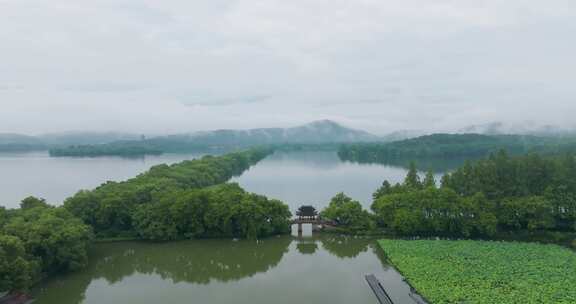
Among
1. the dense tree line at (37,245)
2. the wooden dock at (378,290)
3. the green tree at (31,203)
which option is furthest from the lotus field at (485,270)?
the green tree at (31,203)

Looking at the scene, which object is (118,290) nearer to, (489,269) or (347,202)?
(347,202)

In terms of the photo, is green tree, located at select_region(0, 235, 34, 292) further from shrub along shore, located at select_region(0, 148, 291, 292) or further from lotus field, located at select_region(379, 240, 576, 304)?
lotus field, located at select_region(379, 240, 576, 304)

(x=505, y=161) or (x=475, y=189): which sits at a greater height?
(x=505, y=161)

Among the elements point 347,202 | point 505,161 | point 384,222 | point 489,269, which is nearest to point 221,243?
point 347,202

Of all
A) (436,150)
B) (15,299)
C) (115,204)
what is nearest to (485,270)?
(15,299)

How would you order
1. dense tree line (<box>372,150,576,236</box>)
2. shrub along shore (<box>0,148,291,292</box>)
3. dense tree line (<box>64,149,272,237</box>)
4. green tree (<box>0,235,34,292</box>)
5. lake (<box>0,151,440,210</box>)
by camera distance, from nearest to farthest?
green tree (<box>0,235,34,292</box>) → shrub along shore (<box>0,148,291,292</box>) → dense tree line (<box>372,150,576,236</box>) → dense tree line (<box>64,149,272,237</box>) → lake (<box>0,151,440,210</box>)

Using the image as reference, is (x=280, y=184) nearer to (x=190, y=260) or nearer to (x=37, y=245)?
(x=190, y=260)

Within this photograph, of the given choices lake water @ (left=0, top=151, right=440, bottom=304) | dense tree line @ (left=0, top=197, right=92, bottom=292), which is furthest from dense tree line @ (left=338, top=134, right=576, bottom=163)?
dense tree line @ (left=0, top=197, right=92, bottom=292)
